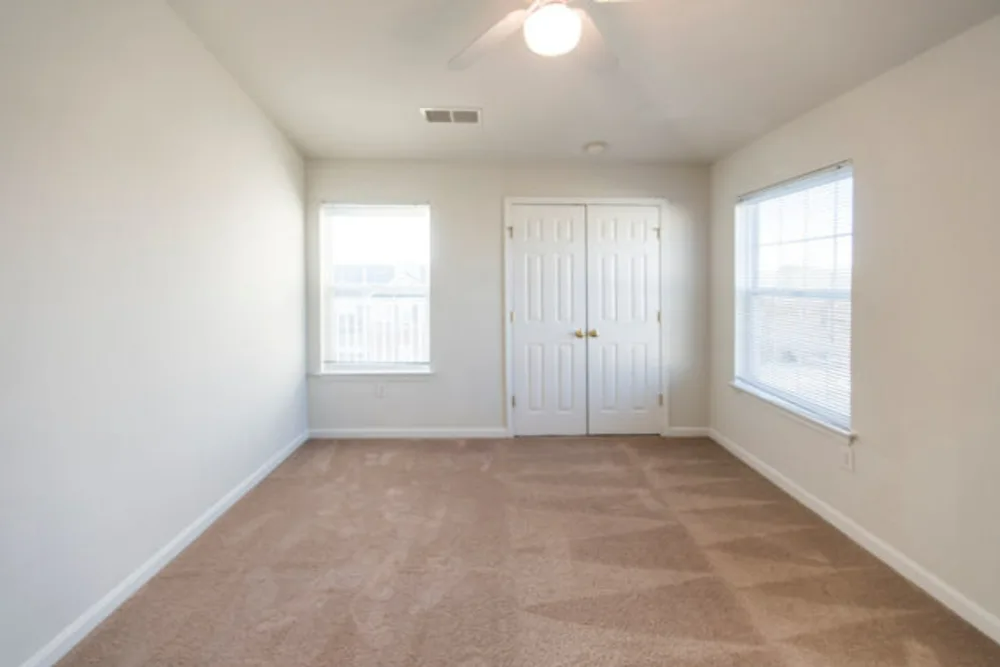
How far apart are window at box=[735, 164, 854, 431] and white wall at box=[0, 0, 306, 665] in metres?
3.37

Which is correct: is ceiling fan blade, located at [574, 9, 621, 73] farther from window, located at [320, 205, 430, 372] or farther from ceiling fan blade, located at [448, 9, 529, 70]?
window, located at [320, 205, 430, 372]

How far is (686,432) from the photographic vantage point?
4.71 meters

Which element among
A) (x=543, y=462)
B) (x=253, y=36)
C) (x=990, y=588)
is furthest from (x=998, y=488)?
(x=253, y=36)

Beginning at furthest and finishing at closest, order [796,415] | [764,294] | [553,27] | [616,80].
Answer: [764,294], [796,415], [616,80], [553,27]

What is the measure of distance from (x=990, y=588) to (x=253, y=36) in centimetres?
396

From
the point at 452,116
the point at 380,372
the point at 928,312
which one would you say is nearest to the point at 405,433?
the point at 380,372

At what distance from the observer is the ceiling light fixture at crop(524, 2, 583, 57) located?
184 centimetres

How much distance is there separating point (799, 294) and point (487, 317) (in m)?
2.34

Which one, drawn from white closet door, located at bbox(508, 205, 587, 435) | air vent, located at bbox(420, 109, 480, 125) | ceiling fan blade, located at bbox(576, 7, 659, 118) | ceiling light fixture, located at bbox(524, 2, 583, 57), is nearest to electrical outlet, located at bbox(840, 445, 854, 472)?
white closet door, located at bbox(508, 205, 587, 435)

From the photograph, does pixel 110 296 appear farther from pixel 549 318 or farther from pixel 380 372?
pixel 549 318

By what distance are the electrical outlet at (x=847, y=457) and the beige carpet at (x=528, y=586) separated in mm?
349

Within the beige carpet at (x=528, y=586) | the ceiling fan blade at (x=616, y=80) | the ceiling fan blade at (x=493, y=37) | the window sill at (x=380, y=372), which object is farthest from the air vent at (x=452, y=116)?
the beige carpet at (x=528, y=586)

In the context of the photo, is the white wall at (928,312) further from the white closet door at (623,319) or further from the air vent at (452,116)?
the air vent at (452,116)

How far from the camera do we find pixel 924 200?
2.35m
